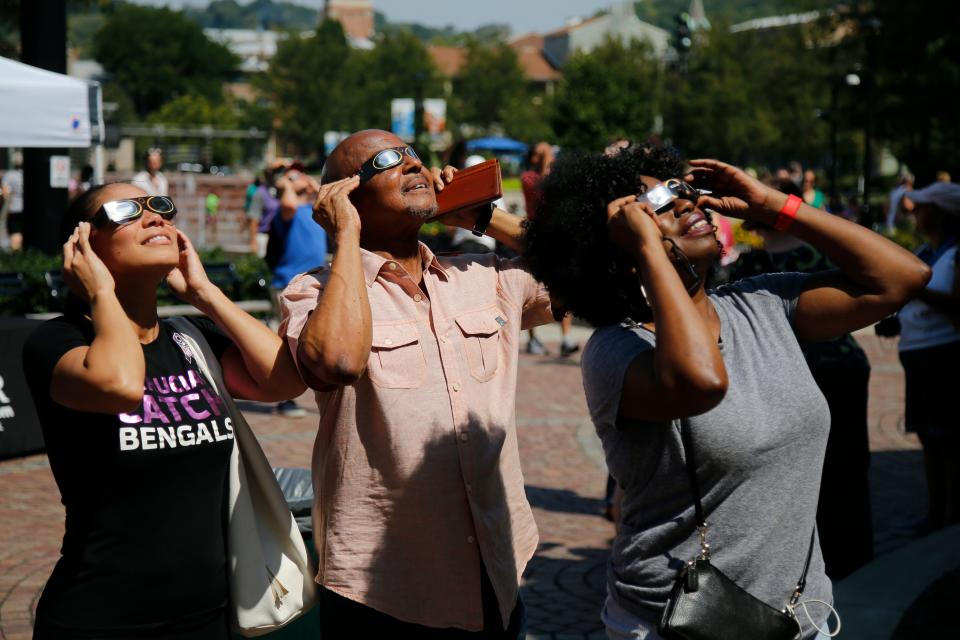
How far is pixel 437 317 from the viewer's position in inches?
116

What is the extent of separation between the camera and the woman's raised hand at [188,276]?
2914 mm


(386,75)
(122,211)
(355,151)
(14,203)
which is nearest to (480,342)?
(355,151)

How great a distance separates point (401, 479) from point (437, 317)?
1.39ft

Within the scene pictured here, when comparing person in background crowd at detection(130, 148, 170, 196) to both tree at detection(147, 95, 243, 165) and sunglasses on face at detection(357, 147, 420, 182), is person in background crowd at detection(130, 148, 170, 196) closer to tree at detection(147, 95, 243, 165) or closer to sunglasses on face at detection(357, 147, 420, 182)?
sunglasses on face at detection(357, 147, 420, 182)

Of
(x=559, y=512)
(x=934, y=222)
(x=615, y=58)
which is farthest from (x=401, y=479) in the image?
(x=615, y=58)

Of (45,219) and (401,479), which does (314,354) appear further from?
(45,219)

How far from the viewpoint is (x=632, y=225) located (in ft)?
8.35

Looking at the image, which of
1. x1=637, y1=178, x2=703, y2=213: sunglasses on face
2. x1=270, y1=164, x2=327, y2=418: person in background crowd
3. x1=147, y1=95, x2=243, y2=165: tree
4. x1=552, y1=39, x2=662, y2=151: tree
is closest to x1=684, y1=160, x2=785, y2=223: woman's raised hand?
x1=637, y1=178, x2=703, y2=213: sunglasses on face

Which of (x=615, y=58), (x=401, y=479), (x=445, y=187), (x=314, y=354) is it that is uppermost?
(x=615, y=58)

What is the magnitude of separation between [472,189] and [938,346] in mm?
4197

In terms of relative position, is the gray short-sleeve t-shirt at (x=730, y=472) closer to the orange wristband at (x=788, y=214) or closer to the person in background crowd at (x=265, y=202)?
the orange wristband at (x=788, y=214)

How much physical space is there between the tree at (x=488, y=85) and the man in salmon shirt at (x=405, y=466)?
89973mm

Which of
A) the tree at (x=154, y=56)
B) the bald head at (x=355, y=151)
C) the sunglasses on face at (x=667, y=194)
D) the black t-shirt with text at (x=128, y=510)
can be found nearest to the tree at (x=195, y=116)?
the tree at (x=154, y=56)

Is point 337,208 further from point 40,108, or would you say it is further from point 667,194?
point 40,108
